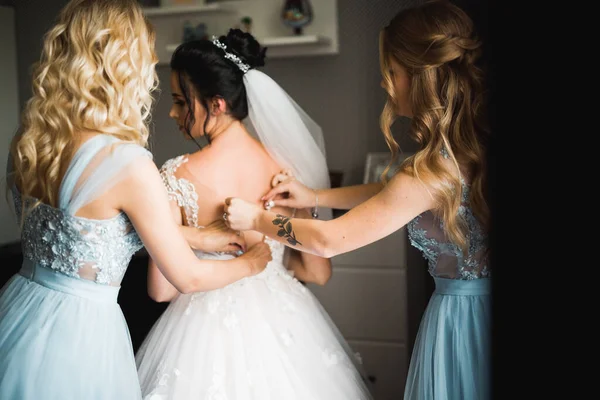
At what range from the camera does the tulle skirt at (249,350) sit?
1.22 metres

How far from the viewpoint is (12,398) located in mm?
1022

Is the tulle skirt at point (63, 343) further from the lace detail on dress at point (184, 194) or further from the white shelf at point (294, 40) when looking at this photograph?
the white shelf at point (294, 40)

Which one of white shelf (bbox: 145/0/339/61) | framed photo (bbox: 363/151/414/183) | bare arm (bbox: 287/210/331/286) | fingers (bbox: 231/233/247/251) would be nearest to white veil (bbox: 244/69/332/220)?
bare arm (bbox: 287/210/331/286)

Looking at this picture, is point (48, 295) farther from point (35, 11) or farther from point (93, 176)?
point (35, 11)

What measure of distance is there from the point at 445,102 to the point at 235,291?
23.9 inches

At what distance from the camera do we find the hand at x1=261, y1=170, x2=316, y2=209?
1.40 meters

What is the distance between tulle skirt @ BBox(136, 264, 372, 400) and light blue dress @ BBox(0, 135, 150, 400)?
0.16 m

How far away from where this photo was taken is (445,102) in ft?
3.71

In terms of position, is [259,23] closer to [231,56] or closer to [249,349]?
[231,56]

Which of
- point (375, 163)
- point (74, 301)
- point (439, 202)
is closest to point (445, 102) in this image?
point (439, 202)

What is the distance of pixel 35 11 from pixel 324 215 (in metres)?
1.62

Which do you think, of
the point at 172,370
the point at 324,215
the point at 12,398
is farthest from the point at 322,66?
the point at 12,398

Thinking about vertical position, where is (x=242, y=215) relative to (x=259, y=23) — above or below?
below

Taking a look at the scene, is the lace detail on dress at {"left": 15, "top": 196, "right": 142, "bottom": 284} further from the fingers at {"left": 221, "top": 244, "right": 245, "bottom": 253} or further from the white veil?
the white veil
